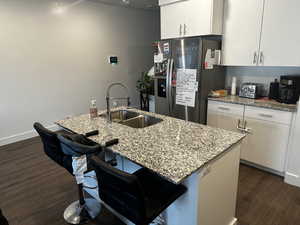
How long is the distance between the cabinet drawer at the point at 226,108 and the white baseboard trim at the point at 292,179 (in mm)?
872

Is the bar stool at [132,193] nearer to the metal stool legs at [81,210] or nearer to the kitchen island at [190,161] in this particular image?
the kitchen island at [190,161]

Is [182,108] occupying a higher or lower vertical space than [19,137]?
higher

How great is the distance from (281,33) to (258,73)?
2.37 feet

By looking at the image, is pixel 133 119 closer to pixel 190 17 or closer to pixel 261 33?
pixel 190 17

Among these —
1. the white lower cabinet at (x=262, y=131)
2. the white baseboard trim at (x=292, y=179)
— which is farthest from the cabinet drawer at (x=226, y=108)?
the white baseboard trim at (x=292, y=179)

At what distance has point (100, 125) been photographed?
2.02 meters

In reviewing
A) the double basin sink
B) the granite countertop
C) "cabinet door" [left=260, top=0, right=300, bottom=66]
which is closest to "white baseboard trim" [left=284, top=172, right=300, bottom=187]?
the granite countertop

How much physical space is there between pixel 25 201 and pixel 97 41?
3318 mm

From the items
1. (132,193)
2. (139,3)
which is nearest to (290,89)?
(132,193)

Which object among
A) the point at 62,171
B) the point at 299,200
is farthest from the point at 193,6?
the point at 62,171

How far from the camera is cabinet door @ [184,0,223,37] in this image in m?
2.76

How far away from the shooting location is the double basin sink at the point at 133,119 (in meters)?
2.29

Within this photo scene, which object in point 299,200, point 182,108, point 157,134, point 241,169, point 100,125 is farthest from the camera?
point 182,108

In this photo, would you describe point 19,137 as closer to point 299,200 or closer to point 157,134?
point 157,134
